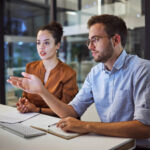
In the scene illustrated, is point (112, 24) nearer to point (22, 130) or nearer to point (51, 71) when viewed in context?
point (51, 71)

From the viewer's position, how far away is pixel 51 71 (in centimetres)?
197

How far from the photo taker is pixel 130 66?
1.38 m

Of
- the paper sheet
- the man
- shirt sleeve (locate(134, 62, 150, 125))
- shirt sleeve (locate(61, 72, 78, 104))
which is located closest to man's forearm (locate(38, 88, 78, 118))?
the man

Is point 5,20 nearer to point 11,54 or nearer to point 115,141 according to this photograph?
point 11,54

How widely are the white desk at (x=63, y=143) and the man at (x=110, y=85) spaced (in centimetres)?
8

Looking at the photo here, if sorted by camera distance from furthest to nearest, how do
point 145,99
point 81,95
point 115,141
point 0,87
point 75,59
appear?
point 0,87
point 75,59
point 81,95
point 145,99
point 115,141

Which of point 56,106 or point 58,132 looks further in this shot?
point 56,106

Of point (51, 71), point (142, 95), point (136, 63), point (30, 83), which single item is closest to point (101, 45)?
point (136, 63)

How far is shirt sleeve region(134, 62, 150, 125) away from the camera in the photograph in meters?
1.15

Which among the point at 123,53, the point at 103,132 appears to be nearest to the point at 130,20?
the point at 123,53

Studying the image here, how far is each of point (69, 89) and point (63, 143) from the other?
88 centimetres

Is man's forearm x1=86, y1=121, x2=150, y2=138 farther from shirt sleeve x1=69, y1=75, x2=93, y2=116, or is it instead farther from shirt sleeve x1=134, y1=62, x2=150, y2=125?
shirt sleeve x1=69, y1=75, x2=93, y2=116

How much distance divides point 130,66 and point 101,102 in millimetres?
316

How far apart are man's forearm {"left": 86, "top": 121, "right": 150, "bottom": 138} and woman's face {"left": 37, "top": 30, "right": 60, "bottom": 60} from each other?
1019mm
